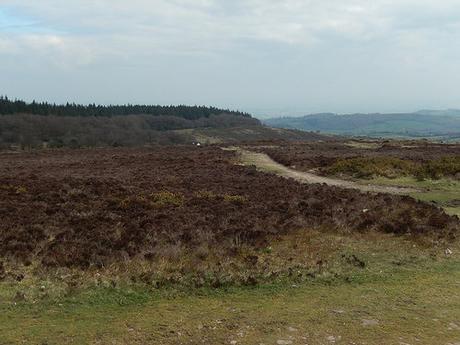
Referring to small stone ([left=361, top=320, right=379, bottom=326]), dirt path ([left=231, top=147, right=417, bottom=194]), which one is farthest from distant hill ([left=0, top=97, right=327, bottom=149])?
small stone ([left=361, top=320, right=379, bottom=326])

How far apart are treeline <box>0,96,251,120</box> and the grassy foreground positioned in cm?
12215

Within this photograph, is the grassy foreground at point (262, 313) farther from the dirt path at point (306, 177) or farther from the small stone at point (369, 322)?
the dirt path at point (306, 177)

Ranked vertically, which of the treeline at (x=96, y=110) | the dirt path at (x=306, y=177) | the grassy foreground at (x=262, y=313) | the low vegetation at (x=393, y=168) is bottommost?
the grassy foreground at (x=262, y=313)

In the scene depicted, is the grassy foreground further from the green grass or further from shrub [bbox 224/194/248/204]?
the green grass

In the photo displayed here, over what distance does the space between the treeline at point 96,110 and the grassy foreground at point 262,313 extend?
12215 centimetres

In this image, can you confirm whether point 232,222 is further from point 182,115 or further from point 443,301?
point 182,115

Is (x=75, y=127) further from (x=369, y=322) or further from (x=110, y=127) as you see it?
(x=369, y=322)

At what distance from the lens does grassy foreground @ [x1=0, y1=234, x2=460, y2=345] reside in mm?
7715

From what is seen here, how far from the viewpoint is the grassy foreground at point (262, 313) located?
771cm

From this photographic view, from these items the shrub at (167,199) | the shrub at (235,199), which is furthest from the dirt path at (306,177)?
the shrub at (167,199)

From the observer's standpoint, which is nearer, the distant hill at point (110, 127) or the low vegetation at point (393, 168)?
the low vegetation at point (393, 168)

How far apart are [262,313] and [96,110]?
15161cm

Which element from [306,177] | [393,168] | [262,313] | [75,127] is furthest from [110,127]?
[262,313]

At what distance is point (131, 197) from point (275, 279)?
10.6 metres
